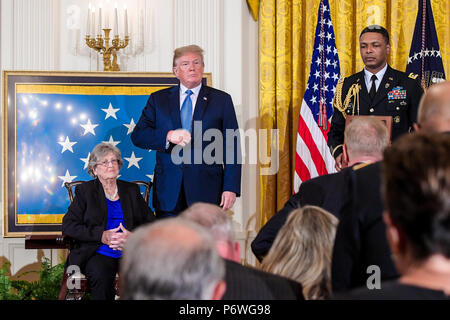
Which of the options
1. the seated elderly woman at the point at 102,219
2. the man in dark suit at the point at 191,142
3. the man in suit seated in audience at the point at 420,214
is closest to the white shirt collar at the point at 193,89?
the man in dark suit at the point at 191,142

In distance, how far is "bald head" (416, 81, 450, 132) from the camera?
2.36 metres

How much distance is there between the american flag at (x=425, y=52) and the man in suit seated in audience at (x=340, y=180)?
246cm

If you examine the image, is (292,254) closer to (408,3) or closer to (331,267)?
(331,267)

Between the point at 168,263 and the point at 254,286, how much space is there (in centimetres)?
67

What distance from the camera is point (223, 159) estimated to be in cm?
486

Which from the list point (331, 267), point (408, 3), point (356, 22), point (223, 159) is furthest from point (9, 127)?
point (331, 267)

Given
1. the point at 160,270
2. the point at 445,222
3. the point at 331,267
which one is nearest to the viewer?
the point at 445,222

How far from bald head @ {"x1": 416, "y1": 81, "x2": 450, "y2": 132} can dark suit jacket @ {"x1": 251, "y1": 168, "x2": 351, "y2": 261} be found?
2.12 feet

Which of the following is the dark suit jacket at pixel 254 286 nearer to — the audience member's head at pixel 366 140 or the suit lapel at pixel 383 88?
the audience member's head at pixel 366 140

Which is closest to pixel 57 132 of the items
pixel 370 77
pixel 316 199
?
pixel 370 77

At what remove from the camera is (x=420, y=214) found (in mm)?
1216

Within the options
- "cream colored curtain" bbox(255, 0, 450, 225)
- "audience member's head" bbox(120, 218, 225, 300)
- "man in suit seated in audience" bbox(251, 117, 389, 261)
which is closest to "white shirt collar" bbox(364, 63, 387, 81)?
"cream colored curtain" bbox(255, 0, 450, 225)

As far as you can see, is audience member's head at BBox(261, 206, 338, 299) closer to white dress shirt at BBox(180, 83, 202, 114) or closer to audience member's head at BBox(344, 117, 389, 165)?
audience member's head at BBox(344, 117, 389, 165)
